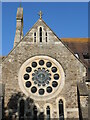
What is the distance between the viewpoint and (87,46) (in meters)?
24.2

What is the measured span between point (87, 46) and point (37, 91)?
997 centimetres

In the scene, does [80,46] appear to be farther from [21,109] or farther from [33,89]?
[21,109]

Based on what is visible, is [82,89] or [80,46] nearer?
[82,89]

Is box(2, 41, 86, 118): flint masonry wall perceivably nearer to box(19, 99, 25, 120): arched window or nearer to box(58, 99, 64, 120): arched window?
box(58, 99, 64, 120): arched window

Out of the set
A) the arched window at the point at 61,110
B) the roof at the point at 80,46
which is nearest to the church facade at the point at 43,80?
the arched window at the point at 61,110

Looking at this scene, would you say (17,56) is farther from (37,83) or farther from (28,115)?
(28,115)

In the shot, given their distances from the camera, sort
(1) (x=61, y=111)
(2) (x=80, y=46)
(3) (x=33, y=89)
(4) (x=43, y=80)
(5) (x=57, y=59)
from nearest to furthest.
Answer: (1) (x=61, y=111), (3) (x=33, y=89), (4) (x=43, y=80), (5) (x=57, y=59), (2) (x=80, y=46)

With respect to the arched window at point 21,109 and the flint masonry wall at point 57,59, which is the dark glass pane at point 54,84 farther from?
the arched window at point 21,109

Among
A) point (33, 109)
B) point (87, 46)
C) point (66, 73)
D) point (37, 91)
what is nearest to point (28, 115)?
point (33, 109)

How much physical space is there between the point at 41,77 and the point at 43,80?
28 cm

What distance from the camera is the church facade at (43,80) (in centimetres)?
1577

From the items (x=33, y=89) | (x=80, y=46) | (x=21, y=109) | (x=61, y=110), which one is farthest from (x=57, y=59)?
(x=80, y=46)

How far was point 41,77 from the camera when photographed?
1689cm

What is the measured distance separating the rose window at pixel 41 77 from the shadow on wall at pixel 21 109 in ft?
1.85
